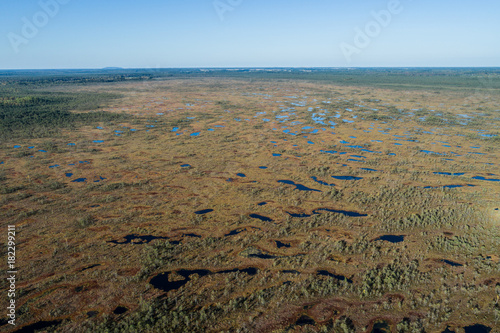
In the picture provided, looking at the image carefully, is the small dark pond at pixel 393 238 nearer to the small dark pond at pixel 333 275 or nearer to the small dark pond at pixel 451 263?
the small dark pond at pixel 451 263

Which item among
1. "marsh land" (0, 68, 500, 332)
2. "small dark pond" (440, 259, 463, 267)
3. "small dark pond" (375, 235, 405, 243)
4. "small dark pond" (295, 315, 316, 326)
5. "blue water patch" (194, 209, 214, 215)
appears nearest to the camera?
"small dark pond" (295, 315, 316, 326)

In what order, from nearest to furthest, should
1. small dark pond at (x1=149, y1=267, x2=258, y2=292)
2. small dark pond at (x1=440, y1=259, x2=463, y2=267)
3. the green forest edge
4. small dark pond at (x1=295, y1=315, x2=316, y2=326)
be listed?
small dark pond at (x1=295, y1=315, x2=316, y2=326), small dark pond at (x1=149, y1=267, x2=258, y2=292), small dark pond at (x1=440, y1=259, x2=463, y2=267), the green forest edge

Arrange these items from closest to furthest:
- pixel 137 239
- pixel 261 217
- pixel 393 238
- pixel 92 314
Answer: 1. pixel 92 314
2. pixel 137 239
3. pixel 393 238
4. pixel 261 217

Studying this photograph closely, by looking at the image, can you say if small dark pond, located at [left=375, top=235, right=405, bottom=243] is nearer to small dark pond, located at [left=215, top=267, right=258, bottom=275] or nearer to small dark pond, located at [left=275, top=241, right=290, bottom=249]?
small dark pond, located at [left=275, top=241, right=290, bottom=249]

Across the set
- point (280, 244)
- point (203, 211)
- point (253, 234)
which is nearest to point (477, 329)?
point (280, 244)

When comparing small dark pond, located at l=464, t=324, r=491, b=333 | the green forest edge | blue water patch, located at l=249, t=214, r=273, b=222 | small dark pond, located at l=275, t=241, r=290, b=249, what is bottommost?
small dark pond, located at l=464, t=324, r=491, b=333

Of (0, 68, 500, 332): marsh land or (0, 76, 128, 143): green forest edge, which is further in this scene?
(0, 76, 128, 143): green forest edge

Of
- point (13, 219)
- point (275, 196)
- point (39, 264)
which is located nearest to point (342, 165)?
point (275, 196)

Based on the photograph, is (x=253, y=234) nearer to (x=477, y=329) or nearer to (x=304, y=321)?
(x=304, y=321)

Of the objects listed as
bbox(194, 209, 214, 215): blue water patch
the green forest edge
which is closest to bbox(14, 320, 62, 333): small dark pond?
bbox(194, 209, 214, 215): blue water patch

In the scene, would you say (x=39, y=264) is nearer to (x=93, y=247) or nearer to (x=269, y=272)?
(x=93, y=247)

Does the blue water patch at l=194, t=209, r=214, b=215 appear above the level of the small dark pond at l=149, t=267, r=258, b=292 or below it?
above

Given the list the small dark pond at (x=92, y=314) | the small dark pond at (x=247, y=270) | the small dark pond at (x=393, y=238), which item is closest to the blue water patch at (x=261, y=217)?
the small dark pond at (x=247, y=270)
